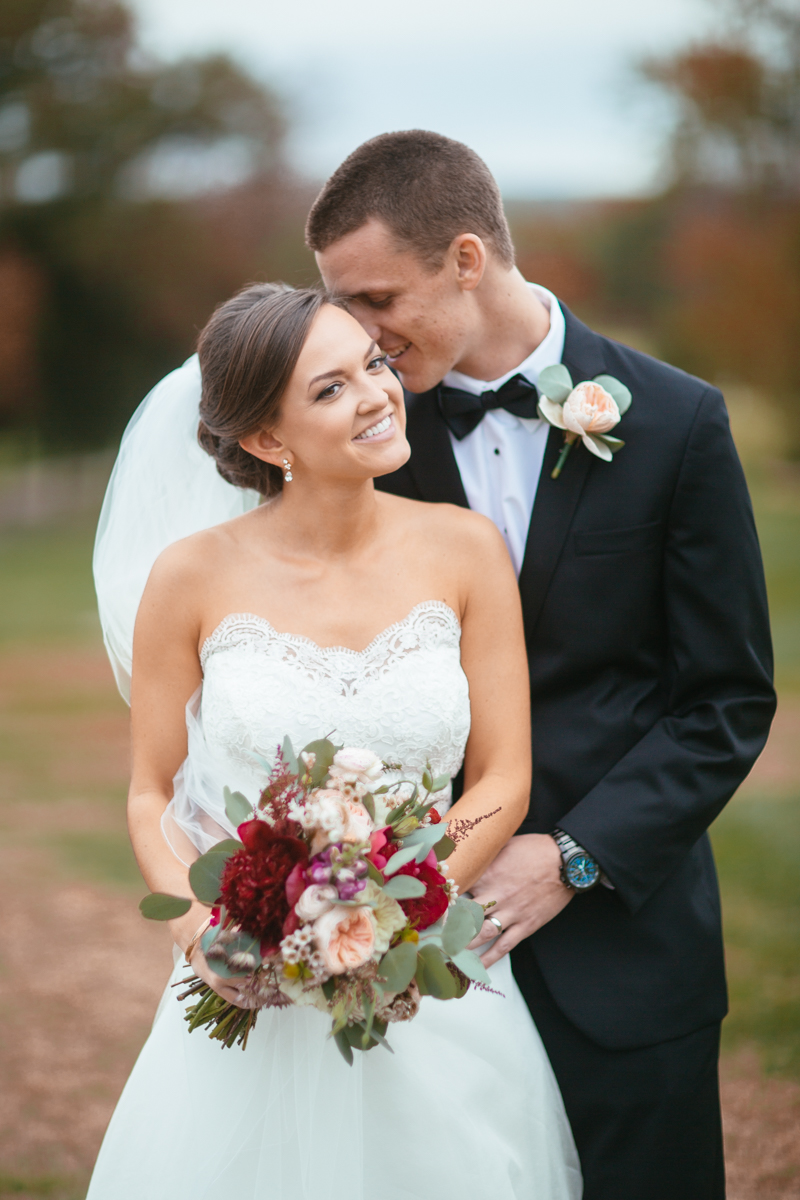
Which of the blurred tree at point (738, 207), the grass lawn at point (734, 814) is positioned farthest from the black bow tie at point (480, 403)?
the blurred tree at point (738, 207)

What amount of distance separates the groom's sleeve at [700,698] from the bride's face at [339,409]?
731 mm

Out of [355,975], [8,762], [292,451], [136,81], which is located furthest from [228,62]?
[355,975]

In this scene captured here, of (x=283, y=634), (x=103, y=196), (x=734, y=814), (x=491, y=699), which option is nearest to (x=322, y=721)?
(x=283, y=634)

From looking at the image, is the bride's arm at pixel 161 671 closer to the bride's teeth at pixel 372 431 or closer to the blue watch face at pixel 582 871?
the bride's teeth at pixel 372 431

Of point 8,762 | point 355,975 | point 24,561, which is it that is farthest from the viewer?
point 24,561

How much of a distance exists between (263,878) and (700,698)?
1.30 meters

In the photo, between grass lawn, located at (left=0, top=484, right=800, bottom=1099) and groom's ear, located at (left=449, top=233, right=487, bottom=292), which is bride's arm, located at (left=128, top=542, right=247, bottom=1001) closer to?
groom's ear, located at (left=449, top=233, right=487, bottom=292)

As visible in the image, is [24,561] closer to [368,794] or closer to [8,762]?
[8,762]

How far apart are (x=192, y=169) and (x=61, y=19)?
3049 mm

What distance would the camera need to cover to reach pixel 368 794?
1952 mm

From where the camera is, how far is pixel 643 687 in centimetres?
278

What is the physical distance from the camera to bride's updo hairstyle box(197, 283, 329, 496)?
8.35ft

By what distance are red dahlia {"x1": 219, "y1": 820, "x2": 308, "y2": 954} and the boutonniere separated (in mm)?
1230

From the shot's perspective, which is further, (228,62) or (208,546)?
(228,62)
